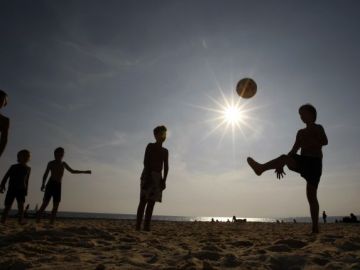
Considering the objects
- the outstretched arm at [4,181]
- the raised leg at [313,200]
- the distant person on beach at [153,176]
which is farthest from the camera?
the outstretched arm at [4,181]

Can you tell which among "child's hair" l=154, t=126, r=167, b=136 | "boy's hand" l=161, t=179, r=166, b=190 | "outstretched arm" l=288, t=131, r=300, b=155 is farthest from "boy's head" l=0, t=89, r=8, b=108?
"outstretched arm" l=288, t=131, r=300, b=155

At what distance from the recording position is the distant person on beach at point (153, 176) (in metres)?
6.60

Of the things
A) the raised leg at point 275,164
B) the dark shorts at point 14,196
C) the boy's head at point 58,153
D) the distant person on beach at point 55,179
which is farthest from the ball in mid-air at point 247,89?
the dark shorts at point 14,196

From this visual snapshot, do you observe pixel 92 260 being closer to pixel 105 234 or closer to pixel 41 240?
pixel 41 240

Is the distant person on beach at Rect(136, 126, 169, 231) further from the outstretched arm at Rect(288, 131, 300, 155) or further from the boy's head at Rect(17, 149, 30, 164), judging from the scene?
the boy's head at Rect(17, 149, 30, 164)

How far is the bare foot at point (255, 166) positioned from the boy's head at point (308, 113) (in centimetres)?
135

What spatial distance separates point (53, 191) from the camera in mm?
8555

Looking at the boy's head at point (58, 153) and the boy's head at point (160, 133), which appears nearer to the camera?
the boy's head at point (160, 133)

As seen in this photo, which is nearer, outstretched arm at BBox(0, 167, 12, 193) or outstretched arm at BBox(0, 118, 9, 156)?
outstretched arm at BBox(0, 118, 9, 156)

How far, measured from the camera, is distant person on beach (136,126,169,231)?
6.60 metres

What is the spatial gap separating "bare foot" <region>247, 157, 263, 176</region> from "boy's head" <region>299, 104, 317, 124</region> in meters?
1.35

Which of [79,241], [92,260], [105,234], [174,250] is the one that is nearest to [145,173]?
[105,234]

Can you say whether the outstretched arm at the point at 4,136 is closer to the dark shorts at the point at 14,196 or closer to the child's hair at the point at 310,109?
the dark shorts at the point at 14,196

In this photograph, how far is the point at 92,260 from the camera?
302cm
